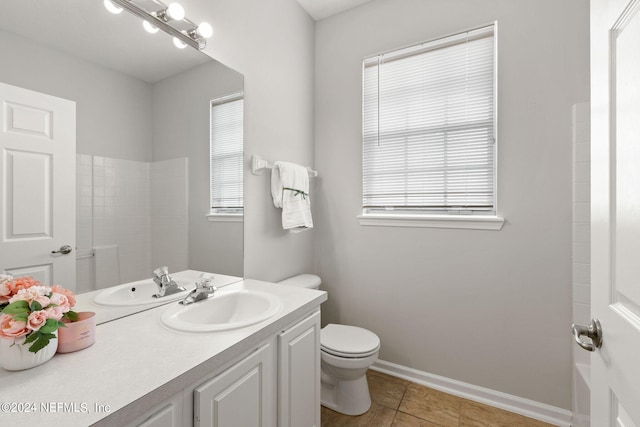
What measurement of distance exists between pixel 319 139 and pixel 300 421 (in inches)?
74.8

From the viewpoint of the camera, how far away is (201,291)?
52.9 inches

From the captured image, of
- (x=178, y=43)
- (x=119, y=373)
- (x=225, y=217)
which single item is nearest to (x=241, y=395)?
(x=119, y=373)

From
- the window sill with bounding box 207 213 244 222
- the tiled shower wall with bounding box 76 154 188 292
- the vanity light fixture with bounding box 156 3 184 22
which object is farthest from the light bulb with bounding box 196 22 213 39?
the window sill with bounding box 207 213 244 222

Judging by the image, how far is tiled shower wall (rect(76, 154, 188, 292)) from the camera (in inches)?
41.1

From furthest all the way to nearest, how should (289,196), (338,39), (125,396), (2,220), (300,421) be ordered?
(338,39) < (289,196) < (300,421) < (2,220) < (125,396)

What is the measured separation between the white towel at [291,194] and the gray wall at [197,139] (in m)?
0.37

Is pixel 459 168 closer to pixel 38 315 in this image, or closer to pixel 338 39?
pixel 338 39

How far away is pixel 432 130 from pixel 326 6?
128 centimetres

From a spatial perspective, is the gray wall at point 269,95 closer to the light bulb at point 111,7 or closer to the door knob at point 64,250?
the light bulb at point 111,7

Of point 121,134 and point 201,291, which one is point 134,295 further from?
point 121,134

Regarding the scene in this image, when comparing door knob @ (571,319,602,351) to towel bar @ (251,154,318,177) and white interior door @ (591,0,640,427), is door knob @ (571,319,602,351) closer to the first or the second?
white interior door @ (591,0,640,427)

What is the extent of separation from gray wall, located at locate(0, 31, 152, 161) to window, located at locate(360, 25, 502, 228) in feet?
4.95

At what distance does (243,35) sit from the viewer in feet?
5.65

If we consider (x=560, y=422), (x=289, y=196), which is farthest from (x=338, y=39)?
(x=560, y=422)
